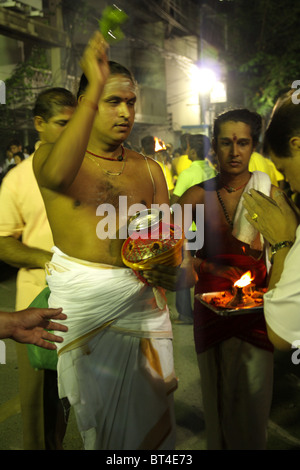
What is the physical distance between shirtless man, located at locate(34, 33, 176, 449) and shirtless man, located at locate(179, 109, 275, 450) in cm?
47

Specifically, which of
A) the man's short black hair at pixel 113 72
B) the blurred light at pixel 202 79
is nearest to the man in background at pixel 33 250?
the man's short black hair at pixel 113 72

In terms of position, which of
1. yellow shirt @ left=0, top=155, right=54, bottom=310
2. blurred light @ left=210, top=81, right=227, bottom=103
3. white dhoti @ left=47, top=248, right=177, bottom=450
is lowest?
white dhoti @ left=47, top=248, right=177, bottom=450

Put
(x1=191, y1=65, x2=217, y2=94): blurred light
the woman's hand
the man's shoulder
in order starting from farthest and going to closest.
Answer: (x1=191, y1=65, x2=217, y2=94): blurred light < the man's shoulder < the woman's hand

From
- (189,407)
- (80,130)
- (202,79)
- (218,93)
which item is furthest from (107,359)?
(202,79)

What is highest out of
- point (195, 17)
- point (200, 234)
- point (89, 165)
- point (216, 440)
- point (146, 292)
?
point (195, 17)

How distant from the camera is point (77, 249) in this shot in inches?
81.2

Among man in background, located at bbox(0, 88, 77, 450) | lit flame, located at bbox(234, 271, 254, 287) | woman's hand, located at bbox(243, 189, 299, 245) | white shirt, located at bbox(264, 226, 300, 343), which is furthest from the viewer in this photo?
man in background, located at bbox(0, 88, 77, 450)

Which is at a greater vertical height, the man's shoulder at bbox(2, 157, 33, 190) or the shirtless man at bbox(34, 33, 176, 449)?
the man's shoulder at bbox(2, 157, 33, 190)

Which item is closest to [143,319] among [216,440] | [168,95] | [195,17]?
[216,440]

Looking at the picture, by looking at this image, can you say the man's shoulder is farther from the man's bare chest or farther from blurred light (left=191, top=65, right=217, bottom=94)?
blurred light (left=191, top=65, right=217, bottom=94)

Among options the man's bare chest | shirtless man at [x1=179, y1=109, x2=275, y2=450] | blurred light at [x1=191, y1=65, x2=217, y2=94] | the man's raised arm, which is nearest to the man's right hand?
the man's raised arm

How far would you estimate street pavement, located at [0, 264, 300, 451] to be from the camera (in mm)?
3152

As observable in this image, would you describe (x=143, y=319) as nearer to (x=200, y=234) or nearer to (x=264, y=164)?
(x=200, y=234)

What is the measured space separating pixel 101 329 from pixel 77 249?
13.8 inches
